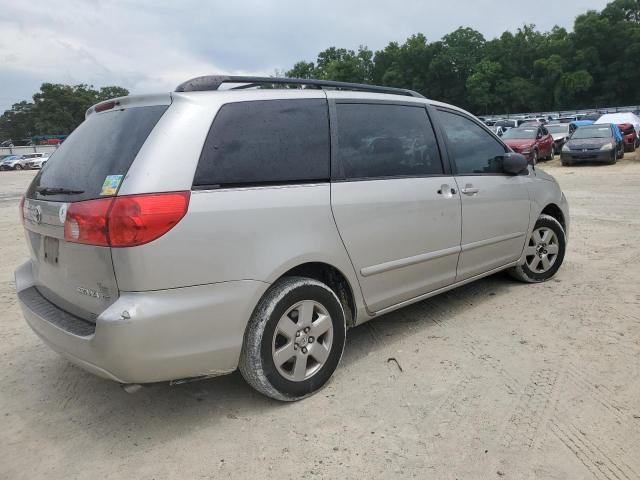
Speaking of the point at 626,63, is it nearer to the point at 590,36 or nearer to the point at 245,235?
the point at 590,36

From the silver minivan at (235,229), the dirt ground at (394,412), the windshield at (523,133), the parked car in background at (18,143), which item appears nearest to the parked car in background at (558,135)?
the windshield at (523,133)

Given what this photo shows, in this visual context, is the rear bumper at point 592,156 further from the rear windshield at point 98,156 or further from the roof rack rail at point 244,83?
the rear windshield at point 98,156

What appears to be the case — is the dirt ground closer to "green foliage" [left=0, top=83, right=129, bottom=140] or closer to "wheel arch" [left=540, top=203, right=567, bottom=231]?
"wheel arch" [left=540, top=203, right=567, bottom=231]

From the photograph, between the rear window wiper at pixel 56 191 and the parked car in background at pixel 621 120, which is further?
the parked car in background at pixel 621 120

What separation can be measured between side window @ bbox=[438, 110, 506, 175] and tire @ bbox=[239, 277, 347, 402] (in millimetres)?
1704

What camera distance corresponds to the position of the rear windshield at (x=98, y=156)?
2.50 metres

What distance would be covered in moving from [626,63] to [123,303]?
77311 millimetres

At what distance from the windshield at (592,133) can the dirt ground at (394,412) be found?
54.1 ft

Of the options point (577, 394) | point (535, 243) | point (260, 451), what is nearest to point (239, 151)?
point (260, 451)

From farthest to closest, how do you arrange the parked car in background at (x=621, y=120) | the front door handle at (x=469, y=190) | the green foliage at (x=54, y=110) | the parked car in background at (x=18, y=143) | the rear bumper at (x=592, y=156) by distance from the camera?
1. the green foliage at (x=54, y=110)
2. the parked car in background at (x=18, y=143)
3. the parked car in background at (x=621, y=120)
4. the rear bumper at (x=592, y=156)
5. the front door handle at (x=469, y=190)

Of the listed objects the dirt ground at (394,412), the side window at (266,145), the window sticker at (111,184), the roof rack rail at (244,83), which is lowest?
the dirt ground at (394,412)

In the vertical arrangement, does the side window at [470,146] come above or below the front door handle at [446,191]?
above

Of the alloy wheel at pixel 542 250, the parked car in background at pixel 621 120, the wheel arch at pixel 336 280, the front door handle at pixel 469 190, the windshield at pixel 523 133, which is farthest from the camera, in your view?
the parked car in background at pixel 621 120

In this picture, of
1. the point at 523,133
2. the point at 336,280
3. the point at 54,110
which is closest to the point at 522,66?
the point at 523,133
